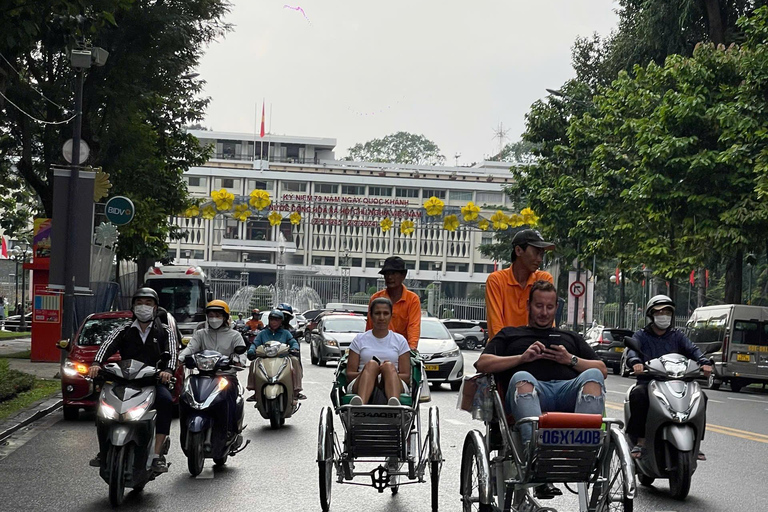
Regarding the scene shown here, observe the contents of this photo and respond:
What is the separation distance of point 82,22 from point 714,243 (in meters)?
20.3

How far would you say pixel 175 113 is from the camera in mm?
38438

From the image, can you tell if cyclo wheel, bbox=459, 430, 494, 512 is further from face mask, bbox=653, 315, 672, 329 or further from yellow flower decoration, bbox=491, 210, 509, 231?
yellow flower decoration, bbox=491, 210, 509, 231

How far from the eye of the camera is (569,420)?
6324mm

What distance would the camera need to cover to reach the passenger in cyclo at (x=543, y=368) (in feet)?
21.9

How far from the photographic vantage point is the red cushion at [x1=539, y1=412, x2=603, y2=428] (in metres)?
6.31

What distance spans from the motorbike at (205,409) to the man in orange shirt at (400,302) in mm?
1599

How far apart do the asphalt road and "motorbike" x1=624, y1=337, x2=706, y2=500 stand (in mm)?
251

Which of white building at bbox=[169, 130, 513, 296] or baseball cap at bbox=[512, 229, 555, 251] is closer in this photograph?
baseball cap at bbox=[512, 229, 555, 251]

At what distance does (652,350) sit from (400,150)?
142m

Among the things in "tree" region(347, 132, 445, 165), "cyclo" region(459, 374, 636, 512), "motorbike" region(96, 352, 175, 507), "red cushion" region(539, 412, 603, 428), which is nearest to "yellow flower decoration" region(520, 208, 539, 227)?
"motorbike" region(96, 352, 175, 507)

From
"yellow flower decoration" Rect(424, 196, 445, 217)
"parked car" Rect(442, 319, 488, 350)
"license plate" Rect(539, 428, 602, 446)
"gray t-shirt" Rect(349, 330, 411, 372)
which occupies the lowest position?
"parked car" Rect(442, 319, 488, 350)

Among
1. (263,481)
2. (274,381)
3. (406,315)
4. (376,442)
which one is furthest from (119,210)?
(376,442)

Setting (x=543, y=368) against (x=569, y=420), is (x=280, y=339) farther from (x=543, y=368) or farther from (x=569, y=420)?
(x=569, y=420)

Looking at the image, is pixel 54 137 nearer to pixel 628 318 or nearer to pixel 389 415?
pixel 389 415
